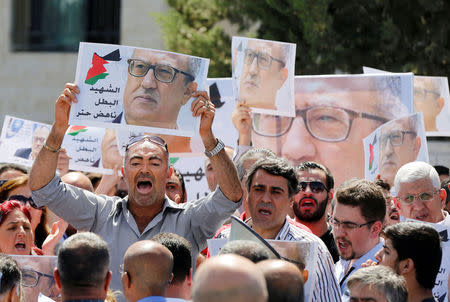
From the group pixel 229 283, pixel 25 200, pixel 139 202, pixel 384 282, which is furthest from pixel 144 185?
pixel 229 283

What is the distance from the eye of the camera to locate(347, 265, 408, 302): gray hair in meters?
3.50

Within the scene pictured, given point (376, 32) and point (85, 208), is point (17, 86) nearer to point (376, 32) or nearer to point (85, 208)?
point (376, 32)

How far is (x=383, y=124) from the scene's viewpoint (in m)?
6.72

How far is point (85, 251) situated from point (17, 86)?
13460 millimetres

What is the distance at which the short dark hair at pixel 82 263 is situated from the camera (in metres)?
3.35

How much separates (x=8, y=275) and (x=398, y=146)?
3.54 meters

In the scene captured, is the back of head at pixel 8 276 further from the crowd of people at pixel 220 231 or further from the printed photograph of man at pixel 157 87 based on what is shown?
the printed photograph of man at pixel 157 87

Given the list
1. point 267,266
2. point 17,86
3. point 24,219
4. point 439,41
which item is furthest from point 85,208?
point 17,86

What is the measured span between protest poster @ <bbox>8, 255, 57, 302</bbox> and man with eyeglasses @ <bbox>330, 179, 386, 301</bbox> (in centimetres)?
160

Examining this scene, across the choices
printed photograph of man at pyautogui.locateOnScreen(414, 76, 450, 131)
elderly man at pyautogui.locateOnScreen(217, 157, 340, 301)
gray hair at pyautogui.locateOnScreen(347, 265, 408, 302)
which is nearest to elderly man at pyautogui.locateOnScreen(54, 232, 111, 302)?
gray hair at pyautogui.locateOnScreen(347, 265, 408, 302)

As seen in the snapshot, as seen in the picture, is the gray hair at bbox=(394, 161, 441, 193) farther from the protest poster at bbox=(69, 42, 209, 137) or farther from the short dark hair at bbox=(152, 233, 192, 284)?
the short dark hair at bbox=(152, 233, 192, 284)

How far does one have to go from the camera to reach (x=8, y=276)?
3.72 m

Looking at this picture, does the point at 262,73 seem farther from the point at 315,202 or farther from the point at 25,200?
the point at 25,200

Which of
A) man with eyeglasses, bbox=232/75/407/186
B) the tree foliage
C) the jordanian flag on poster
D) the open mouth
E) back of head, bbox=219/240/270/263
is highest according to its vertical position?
the tree foliage
